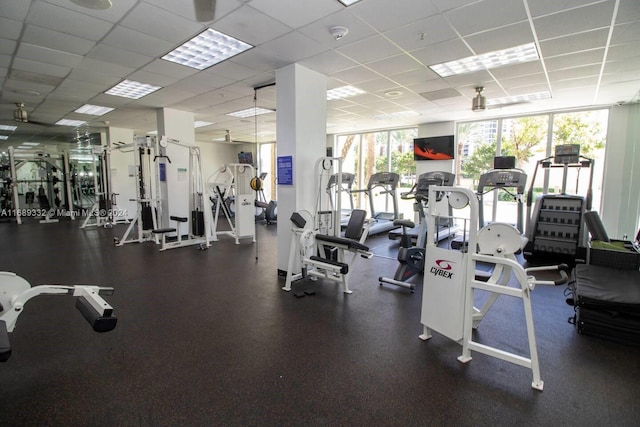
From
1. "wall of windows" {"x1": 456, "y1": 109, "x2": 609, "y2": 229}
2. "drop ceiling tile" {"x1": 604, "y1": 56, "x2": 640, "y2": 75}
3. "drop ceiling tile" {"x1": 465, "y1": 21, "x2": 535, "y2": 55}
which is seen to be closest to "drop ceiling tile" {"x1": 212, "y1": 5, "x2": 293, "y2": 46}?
"drop ceiling tile" {"x1": 465, "y1": 21, "x2": 535, "y2": 55}

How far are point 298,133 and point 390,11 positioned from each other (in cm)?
177

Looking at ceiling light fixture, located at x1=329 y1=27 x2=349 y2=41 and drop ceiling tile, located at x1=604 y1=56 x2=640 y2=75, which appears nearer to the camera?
ceiling light fixture, located at x1=329 y1=27 x2=349 y2=41

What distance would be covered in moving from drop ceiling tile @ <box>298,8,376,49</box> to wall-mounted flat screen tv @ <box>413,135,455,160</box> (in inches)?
214

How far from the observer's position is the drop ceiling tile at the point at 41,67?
13.3 feet

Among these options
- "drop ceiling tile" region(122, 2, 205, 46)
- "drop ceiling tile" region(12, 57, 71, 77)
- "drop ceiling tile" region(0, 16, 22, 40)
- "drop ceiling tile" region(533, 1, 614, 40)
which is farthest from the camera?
"drop ceiling tile" region(12, 57, 71, 77)

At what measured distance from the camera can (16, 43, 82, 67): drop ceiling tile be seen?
3665mm

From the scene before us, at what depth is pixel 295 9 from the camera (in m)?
2.82

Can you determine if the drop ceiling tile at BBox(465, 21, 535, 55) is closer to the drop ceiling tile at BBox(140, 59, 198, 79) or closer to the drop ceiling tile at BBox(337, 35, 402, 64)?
the drop ceiling tile at BBox(337, 35, 402, 64)

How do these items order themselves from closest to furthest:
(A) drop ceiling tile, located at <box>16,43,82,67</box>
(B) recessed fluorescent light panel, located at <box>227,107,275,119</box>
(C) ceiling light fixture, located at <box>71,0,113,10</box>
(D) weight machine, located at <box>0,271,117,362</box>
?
1. (D) weight machine, located at <box>0,271,117,362</box>
2. (C) ceiling light fixture, located at <box>71,0,113,10</box>
3. (A) drop ceiling tile, located at <box>16,43,82,67</box>
4. (B) recessed fluorescent light panel, located at <box>227,107,275,119</box>

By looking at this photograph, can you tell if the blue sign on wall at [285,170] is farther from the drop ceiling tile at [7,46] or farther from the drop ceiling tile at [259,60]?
the drop ceiling tile at [7,46]

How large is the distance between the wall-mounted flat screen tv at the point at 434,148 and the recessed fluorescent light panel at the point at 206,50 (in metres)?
5.91

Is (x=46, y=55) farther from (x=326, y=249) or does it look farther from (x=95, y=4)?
(x=326, y=249)

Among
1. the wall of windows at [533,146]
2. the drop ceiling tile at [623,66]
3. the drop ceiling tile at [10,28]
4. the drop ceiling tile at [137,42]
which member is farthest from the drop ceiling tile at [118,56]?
the wall of windows at [533,146]

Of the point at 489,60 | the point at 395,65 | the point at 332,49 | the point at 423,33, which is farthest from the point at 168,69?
the point at 489,60
